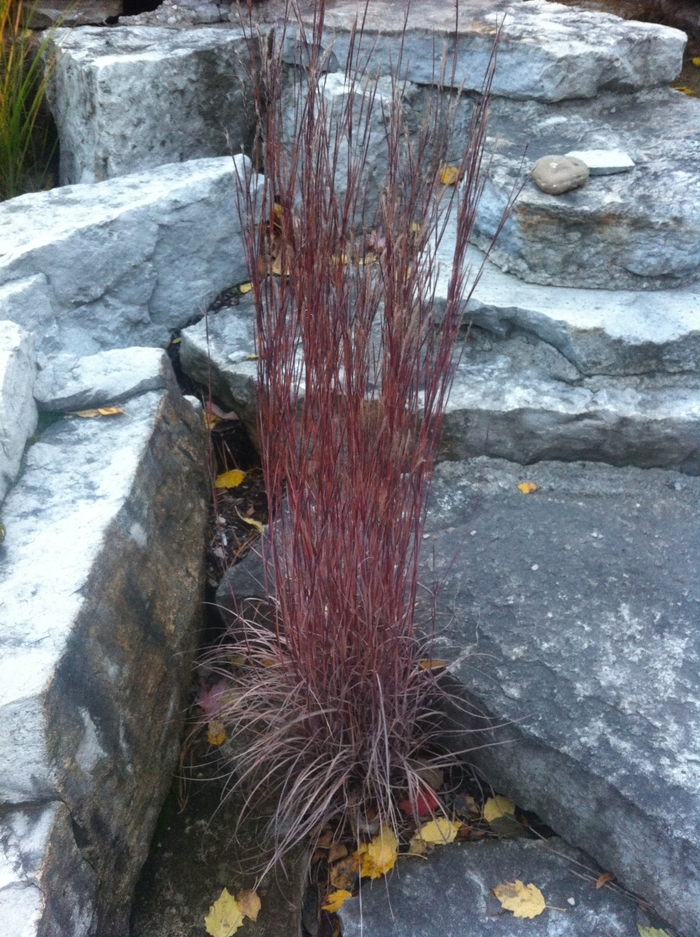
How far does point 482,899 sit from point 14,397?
158 cm

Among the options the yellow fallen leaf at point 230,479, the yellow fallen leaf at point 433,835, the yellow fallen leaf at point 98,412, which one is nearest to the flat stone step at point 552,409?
the yellow fallen leaf at point 230,479

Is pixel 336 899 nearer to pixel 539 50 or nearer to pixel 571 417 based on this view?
pixel 571 417

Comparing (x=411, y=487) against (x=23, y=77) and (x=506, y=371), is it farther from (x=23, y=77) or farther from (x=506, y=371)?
(x=23, y=77)

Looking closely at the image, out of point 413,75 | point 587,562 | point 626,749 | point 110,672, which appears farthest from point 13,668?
point 413,75

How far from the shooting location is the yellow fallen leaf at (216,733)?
223 cm

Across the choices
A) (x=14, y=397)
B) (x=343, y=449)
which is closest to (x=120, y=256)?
(x=14, y=397)

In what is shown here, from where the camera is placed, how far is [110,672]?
5.90 feet

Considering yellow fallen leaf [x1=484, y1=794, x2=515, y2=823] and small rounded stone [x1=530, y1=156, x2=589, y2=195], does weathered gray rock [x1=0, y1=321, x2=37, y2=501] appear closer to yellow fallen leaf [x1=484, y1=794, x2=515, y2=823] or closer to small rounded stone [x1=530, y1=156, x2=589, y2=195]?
yellow fallen leaf [x1=484, y1=794, x2=515, y2=823]

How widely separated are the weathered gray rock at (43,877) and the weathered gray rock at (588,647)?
2.96ft

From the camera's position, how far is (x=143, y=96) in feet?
10.8

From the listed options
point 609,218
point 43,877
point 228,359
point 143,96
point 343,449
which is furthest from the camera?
point 143,96

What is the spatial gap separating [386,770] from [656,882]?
58 centimetres

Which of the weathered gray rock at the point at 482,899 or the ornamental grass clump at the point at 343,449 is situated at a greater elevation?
the ornamental grass clump at the point at 343,449

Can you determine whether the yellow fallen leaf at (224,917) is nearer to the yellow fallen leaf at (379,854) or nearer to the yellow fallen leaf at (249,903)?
the yellow fallen leaf at (249,903)
